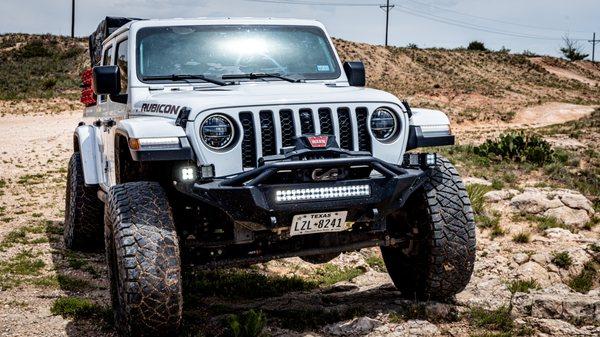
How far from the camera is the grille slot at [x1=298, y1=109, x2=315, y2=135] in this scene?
463 cm

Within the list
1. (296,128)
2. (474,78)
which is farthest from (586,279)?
(474,78)

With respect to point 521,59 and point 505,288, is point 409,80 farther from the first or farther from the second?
point 505,288

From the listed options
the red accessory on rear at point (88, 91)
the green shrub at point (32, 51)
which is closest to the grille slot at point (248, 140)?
the red accessory on rear at point (88, 91)

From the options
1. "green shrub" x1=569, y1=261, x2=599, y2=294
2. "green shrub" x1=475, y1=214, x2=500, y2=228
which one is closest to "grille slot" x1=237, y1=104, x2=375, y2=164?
"green shrub" x1=569, y1=261, x2=599, y2=294

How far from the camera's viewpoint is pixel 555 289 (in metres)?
5.89

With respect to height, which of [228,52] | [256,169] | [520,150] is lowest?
[520,150]

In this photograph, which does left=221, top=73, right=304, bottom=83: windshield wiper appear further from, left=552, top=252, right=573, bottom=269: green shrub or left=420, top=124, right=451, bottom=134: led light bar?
left=552, top=252, right=573, bottom=269: green shrub

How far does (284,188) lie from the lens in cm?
427

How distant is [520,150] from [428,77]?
128 ft

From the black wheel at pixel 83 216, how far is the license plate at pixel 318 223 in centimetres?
337

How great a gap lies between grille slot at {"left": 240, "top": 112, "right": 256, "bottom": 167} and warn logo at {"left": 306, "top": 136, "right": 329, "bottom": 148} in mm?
355

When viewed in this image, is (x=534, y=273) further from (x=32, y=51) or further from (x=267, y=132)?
(x=32, y=51)

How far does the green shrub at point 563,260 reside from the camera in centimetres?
700

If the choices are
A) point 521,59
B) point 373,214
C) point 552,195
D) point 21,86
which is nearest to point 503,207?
point 552,195
